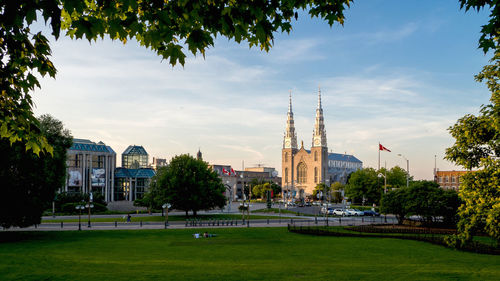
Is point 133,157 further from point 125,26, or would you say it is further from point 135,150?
point 125,26

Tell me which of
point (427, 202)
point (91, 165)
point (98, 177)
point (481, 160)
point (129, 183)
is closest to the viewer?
point (481, 160)

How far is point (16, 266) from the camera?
2328cm

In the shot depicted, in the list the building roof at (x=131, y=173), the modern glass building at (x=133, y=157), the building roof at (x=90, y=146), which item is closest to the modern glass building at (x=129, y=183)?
the building roof at (x=131, y=173)

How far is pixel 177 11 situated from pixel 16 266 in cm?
2183

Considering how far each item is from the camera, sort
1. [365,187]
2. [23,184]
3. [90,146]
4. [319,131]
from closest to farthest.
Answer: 1. [23,184]
2. [90,146]
3. [365,187]
4. [319,131]

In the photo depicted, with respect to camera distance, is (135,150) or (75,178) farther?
(135,150)

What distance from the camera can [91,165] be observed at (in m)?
106

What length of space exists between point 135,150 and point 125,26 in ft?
472

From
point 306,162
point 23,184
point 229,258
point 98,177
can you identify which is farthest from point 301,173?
point 229,258

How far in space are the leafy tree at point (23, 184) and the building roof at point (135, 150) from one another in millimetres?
104278

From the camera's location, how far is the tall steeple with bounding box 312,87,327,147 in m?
187

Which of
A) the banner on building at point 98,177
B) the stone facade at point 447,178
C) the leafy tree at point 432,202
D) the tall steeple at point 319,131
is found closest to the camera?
the leafy tree at point 432,202

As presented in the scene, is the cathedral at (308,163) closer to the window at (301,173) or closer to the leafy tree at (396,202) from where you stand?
the window at (301,173)

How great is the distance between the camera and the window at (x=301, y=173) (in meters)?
191
